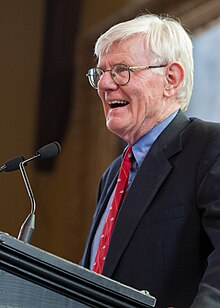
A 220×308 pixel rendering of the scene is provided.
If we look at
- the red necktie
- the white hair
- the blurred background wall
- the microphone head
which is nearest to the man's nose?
the white hair

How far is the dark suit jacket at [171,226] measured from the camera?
262cm

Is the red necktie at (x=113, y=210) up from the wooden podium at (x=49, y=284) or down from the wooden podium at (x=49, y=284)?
up

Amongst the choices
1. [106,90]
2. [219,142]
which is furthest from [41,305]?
[106,90]

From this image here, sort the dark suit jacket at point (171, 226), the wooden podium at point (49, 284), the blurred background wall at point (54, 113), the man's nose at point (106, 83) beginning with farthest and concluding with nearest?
the blurred background wall at point (54, 113) → the man's nose at point (106, 83) → the dark suit jacket at point (171, 226) → the wooden podium at point (49, 284)

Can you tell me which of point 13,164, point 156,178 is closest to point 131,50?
point 156,178

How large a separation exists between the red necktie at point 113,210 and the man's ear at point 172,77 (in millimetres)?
242

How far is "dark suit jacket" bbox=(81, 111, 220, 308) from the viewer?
2615 millimetres

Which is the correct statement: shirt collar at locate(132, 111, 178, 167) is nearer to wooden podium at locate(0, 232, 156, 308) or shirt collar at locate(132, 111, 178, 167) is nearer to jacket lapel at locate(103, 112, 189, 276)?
jacket lapel at locate(103, 112, 189, 276)

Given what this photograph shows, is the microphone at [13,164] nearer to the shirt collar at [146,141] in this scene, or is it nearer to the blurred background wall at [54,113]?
the shirt collar at [146,141]

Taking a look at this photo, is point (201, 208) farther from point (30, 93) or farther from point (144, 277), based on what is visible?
point (30, 93)

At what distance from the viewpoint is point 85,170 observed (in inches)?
284

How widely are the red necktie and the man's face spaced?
0.10m

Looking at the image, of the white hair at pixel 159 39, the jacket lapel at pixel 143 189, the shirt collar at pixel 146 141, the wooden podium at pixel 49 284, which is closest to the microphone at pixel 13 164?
the jacket lapel at pixel 143 189

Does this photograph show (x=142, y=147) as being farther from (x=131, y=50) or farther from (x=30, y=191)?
(x=30, y=191)
